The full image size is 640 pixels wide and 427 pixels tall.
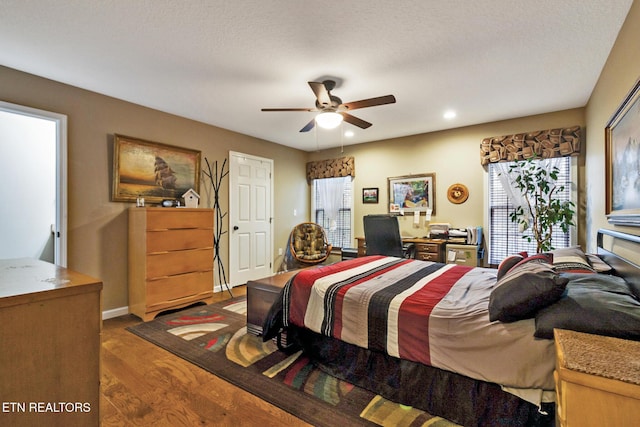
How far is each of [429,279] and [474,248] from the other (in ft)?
6.53

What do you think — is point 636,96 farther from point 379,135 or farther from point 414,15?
point 379,135

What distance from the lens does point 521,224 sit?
3.96m

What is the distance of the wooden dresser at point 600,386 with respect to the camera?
0.92 metres

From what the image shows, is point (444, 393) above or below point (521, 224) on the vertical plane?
below

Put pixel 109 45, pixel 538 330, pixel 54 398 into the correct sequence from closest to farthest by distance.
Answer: pixel 54 398, pixel 538 330, pixel 109 45

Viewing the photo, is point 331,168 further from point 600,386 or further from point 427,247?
point 600,386

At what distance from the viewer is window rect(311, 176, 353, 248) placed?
5.78 meters

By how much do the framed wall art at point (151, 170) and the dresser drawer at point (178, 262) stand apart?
2.73ft

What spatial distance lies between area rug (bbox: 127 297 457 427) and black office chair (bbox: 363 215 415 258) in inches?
80.1

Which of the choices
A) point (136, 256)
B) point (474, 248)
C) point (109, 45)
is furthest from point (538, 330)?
point (136, 256)

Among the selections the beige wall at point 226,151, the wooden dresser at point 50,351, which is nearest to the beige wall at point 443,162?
the beige wall at point 226,151

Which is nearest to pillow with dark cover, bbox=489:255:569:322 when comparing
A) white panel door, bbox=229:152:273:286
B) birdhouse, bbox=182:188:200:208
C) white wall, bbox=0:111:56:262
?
birdhouse, bbox=182:188:200:208

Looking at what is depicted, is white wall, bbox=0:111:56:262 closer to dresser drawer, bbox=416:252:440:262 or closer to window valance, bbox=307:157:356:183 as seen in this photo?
window valance, bbox=307:157:356:183

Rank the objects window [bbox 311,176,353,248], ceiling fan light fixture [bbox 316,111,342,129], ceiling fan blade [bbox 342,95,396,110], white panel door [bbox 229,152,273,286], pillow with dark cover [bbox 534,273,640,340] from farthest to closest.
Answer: window [bbox 311,176,353,248]
white panel door [bbox 229,152,273,286]
ceiling fan light fixture [bbox 316,111,342,129]
ceiling fan blade [bbox 342,95,396,110]
pillow with dark cover [bbox 534,273,640,340]
